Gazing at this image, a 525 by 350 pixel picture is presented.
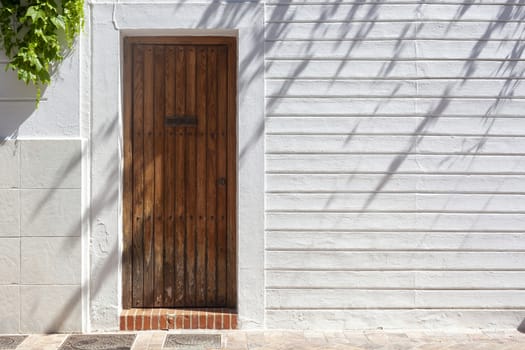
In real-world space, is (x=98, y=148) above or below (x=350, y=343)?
above

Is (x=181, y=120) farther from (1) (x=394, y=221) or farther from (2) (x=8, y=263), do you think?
(1) (x=394, y=221)

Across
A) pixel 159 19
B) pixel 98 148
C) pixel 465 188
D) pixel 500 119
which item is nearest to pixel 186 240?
pixel 98 148

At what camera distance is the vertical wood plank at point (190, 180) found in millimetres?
5746

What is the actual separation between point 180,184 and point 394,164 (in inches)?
76.4

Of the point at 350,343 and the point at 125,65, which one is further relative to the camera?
the point at 125,65

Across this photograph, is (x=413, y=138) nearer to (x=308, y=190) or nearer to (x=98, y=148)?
(x=308, y=190)

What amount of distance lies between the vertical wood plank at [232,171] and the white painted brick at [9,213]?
5.99ft

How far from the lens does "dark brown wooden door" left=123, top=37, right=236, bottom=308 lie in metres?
5.73

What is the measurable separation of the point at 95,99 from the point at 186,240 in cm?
150

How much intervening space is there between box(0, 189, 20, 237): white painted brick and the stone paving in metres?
0.92

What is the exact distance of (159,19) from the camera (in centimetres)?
550

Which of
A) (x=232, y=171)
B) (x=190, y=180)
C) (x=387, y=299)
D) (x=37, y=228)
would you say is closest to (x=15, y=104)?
(x=37, y=228)

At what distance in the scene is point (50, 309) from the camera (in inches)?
211

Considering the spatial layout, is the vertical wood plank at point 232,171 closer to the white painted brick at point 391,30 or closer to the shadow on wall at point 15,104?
the white painted brick at point 391,30
